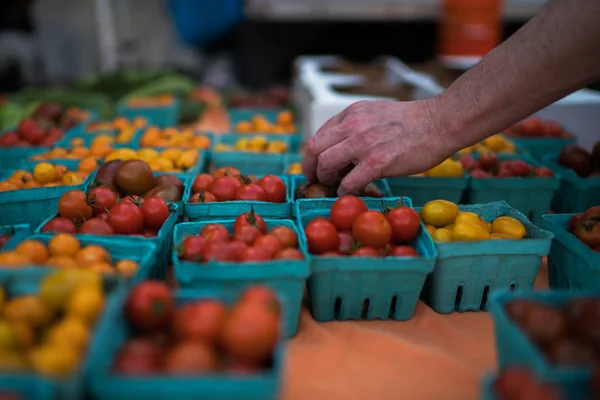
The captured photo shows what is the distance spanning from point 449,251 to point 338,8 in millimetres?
5362

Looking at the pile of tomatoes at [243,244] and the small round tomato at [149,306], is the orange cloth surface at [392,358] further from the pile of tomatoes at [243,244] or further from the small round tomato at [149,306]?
the small round tomato at [149,306]

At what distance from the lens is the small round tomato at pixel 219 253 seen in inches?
63.7

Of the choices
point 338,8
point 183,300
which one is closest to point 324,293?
point 183,300

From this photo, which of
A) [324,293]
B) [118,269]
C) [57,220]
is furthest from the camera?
[57,220]

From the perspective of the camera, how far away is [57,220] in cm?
188

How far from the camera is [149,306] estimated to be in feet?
4.09

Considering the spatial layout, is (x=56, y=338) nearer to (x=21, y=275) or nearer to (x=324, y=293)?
(x=21, y=275)

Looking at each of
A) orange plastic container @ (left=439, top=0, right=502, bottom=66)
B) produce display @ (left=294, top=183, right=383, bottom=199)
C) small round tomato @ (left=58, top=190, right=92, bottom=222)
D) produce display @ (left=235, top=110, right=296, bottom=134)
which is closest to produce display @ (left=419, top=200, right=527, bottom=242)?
produce display @ (left=294, top=183, right=383, bottom=199)

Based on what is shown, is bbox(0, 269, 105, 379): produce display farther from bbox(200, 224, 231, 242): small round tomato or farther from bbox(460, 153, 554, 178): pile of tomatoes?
bbox(460, 153, 554, 178): pile of tomatoes

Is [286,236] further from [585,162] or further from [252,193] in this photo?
[585,162]

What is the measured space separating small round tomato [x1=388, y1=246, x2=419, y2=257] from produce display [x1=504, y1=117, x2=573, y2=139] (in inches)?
77.6

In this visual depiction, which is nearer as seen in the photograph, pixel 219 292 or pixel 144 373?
pixel 144 373

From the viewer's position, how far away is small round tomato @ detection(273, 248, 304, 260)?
1622 millimetres

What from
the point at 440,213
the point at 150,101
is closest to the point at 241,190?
the point at 440,213
